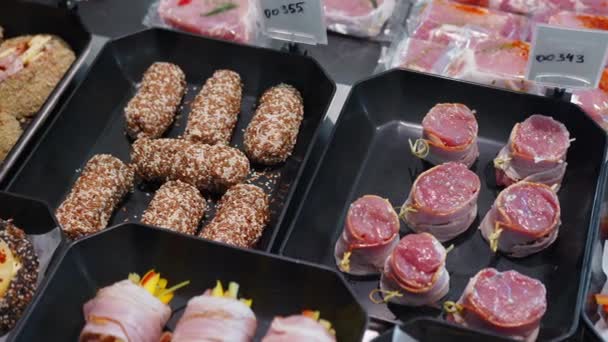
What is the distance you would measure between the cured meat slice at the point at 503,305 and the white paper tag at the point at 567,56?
0.80m

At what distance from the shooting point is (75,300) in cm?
220

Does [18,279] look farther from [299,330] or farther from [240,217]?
[299,330]

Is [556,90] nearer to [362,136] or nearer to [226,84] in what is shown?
[362,136]

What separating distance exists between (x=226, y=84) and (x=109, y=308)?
1314 millimetres

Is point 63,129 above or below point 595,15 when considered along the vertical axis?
below

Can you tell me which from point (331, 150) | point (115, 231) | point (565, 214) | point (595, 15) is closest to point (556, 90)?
point (565, 214)

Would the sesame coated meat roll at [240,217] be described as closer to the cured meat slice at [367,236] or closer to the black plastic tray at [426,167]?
the black plastic tray at [426,167]

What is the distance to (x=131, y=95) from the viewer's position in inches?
128

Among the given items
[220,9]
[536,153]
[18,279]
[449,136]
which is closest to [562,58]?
[536,153]

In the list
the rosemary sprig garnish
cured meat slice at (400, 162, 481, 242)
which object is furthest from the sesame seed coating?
the rosemary sprig garnish

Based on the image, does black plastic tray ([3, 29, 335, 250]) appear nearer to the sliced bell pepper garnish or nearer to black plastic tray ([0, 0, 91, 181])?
black plastic tray ([0, 0, 91, 181])

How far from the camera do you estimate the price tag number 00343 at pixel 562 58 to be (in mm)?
2496

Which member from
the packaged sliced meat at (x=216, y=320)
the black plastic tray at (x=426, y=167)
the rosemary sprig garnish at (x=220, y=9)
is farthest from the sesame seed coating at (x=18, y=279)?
the rosemary sprig garnish at (x=220, y=9)

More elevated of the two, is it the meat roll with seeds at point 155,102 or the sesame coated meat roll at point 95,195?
the meat roll with seeds at point 155,102
